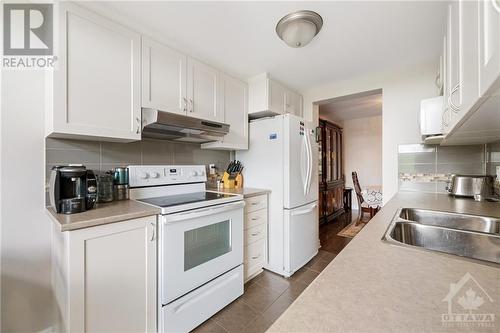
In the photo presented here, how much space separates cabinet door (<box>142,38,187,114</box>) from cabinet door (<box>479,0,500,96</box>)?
69.7 inches

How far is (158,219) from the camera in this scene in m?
1.37

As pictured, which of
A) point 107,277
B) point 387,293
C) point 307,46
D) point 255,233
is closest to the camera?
point 387,293

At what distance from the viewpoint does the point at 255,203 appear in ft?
7.15

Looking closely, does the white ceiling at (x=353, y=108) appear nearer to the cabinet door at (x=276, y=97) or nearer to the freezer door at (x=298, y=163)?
the cabinet door at (x=276, y=97)

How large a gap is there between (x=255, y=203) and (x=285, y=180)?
1.30ft

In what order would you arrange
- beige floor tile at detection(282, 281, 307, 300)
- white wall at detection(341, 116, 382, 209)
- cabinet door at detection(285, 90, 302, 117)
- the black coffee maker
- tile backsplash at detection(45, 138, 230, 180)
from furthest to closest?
white wall at detection(341, 116, 382, 209)
cabinet door at detection(285, 90, 302, 117)
beige floor tile at detection(282, 281, 307, 300)
tile backsplash at detection(45, 138, 230, 180)
the black coffee maker

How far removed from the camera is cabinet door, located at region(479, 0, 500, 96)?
44cm

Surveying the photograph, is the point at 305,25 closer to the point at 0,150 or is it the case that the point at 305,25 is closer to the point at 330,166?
the point at 0,150

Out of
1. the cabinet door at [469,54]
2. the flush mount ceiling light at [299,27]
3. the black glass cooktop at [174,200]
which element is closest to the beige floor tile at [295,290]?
the black glass cooktop at [174,200]

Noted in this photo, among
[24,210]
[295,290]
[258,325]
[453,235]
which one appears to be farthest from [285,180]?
[24,210]

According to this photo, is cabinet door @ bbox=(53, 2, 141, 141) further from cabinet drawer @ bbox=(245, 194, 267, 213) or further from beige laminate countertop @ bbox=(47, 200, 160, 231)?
cabinet drawer @ bbox=(245, 194, 267, 213)

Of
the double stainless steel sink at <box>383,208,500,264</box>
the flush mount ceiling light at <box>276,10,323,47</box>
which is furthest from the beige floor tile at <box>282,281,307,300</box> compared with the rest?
the flush mount ceiling light at <box>276,10,323,47</box>

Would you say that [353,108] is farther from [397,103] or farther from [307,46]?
[307,46]

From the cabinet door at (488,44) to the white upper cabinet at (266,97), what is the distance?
191cm
